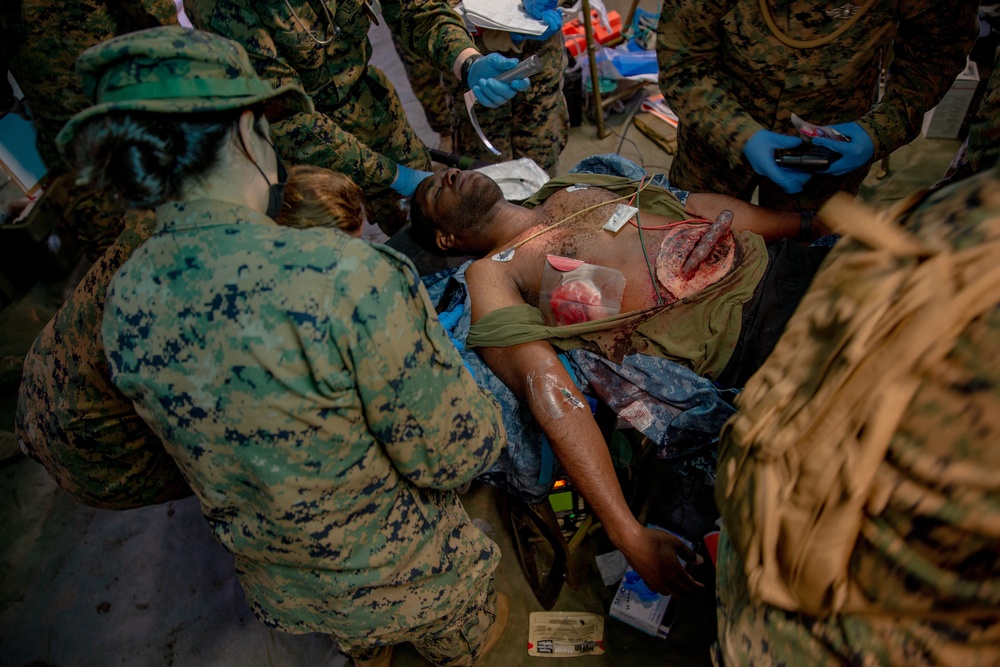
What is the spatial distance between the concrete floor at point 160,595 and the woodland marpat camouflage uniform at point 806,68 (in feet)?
5.22

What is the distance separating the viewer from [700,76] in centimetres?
244

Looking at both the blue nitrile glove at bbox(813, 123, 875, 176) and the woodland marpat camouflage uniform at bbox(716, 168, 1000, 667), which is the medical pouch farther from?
the woodland marpat camouflage uniform at bbox(716, 168, 1000, 667)

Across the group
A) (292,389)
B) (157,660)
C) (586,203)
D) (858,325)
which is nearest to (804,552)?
(858,325)

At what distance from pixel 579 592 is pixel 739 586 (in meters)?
1.43

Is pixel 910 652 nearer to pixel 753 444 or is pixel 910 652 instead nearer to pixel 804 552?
pixel 804 552

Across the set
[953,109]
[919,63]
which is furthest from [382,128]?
[953,109]

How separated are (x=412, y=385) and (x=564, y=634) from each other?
1.48 m

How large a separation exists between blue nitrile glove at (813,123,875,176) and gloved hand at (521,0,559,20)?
5.66ft

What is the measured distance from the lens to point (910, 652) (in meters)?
0.72

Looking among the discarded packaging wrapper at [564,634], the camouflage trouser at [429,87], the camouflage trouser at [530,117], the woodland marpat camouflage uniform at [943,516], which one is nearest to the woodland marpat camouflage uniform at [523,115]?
the camouflage trouser at [530,117]

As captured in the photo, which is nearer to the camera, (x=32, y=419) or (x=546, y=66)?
(x=32, y=419)

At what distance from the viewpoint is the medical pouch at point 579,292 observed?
2160 mm

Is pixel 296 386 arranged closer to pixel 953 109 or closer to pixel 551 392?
pixel 551 392

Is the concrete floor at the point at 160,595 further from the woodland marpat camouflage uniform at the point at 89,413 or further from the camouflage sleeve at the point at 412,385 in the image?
the camouflage sleeve at the point at 412,385
